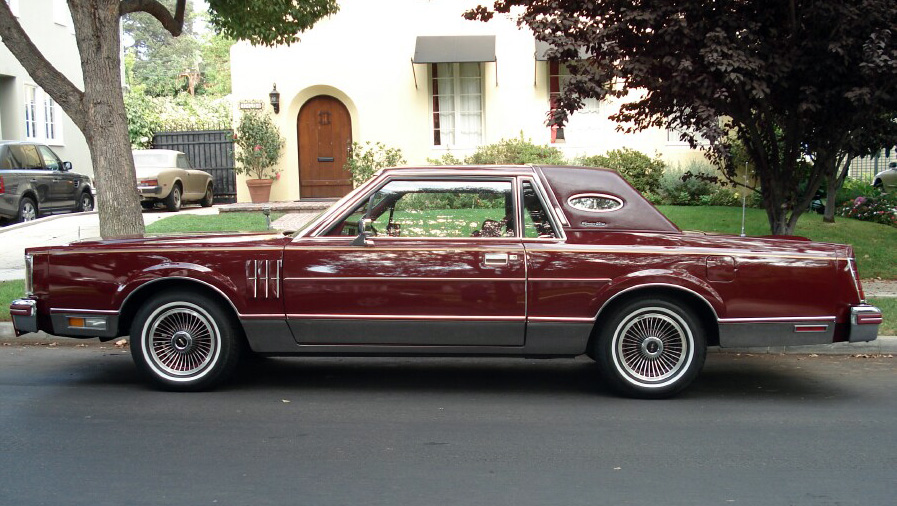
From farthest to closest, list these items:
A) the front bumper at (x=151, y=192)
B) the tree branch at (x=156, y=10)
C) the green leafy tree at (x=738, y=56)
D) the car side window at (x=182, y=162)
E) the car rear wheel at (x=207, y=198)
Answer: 1. the car rear wheel at (x=207, y=198)
2. the car side window at (x=182, y=162)
3. the front bumper at (x=151, y=192)
4. the tree branch at (x=156, y=10)
5. the green leafy tree at (x=738, y=56)

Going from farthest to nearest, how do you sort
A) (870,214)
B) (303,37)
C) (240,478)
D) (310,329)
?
1. (303,37)
2. (870,214)
3. (310,329)
4. (240,478)

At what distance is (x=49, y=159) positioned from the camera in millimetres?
19672

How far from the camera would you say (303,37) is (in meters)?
19.3

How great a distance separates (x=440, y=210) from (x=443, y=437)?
189cm

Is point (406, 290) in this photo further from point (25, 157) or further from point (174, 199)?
point (174, 199)

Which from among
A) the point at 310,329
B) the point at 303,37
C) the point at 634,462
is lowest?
the point at 634,462

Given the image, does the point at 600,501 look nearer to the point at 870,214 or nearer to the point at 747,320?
the point at 747,320

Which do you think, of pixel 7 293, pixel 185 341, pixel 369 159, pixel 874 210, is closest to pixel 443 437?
pixel 185 341

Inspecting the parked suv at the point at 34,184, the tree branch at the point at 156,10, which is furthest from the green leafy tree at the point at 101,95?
the parked suv at the point at 34,184

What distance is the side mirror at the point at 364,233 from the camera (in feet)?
21.0

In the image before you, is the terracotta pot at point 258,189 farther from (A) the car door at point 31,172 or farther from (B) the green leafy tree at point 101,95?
(B) the green leafy tree at point 101,95

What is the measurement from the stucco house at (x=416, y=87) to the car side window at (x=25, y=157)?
4.23 meters

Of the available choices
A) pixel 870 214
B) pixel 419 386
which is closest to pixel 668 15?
pixel 419 386

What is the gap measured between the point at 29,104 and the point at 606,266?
1001 inches
